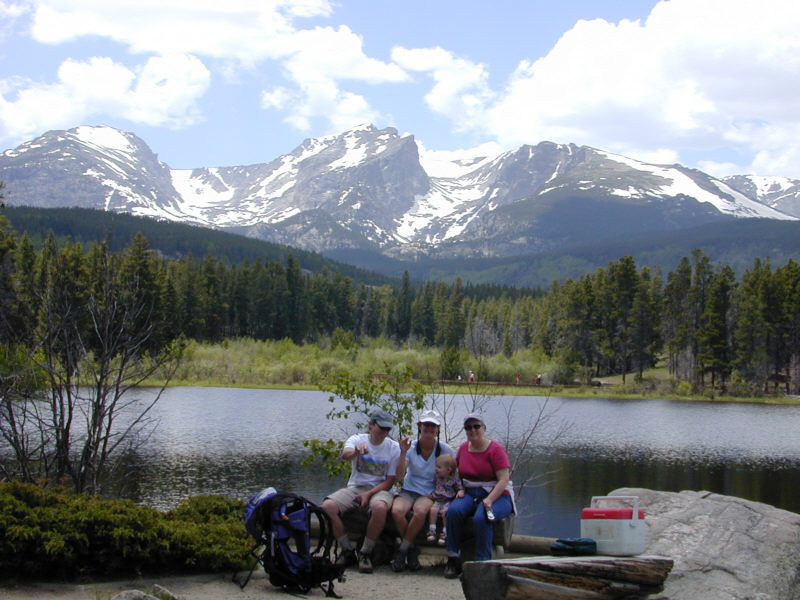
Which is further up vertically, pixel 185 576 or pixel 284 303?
pixel 284 303

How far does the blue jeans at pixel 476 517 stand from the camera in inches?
364

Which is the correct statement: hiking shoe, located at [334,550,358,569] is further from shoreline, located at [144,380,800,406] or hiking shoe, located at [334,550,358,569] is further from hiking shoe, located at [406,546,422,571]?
shoreline, located at [144,380,800,406]

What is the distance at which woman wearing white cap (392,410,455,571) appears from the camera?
32.0ft

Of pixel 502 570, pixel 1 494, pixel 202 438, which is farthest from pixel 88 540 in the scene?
pixel 202 438

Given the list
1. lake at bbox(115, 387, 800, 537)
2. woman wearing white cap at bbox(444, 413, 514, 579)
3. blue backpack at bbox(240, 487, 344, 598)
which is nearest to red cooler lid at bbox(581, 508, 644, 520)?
woman wearing white cap at bbox(444, 413, 514, 579)

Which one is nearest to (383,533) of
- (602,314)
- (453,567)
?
(453,567)

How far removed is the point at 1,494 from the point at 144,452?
20737 mm

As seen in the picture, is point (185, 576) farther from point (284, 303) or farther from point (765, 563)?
point (284, 303)

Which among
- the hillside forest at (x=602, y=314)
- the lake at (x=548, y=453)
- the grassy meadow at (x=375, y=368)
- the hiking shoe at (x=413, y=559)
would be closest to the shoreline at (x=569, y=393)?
the grassy meadow at (x=375, y=368)

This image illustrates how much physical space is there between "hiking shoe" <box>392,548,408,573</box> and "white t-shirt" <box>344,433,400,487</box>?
0.94 metres

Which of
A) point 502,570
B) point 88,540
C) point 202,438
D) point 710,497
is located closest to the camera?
point 502,570

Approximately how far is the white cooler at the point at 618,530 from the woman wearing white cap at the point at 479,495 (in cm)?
121

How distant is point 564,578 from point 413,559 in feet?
8.57

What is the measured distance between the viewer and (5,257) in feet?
143
